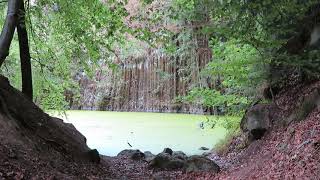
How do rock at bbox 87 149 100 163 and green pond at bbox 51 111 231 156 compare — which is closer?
rock at bbox 87 149 100 163

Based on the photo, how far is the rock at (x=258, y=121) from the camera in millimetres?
9047

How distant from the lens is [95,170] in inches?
313

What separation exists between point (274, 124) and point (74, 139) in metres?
4.05

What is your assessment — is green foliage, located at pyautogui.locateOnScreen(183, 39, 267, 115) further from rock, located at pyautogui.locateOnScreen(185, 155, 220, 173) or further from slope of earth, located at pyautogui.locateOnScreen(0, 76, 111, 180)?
slope of earth, located at pyautogui.locateOnScreen(0, 76, 111, 180)

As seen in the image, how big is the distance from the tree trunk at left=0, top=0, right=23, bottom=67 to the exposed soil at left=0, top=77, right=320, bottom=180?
68cm

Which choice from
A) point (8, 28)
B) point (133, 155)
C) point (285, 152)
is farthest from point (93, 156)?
point (285, 152)

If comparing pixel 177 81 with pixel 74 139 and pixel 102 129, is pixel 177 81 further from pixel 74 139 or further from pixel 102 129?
pixel 74 139

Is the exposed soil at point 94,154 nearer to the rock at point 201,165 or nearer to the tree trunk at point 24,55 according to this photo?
the rock at point 201,165

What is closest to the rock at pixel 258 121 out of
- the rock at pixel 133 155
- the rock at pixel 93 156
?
the rock at pixel 133 155

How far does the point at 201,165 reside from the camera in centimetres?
866

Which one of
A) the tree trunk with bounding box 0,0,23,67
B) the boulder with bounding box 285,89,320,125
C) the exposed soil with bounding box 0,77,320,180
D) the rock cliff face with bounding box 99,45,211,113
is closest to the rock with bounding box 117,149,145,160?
the exposed soil with bounding box 0,77,320,180

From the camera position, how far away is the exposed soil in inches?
222

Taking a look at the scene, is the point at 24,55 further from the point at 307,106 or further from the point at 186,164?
the point at 307,106

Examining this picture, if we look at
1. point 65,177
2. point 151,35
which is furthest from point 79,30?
point 65,177
